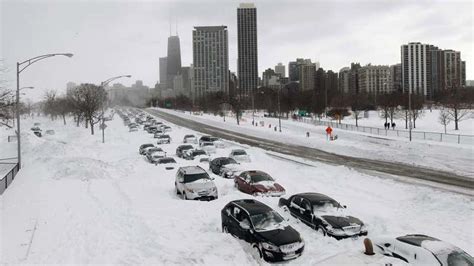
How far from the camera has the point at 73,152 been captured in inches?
1417

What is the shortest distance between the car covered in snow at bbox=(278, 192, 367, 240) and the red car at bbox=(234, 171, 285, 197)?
308cm

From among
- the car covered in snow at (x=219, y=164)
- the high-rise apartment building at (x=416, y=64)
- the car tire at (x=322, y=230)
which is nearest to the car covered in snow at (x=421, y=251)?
the car tire at (x=322, y=230)

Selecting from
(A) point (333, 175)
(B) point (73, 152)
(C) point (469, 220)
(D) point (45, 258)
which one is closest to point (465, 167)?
(A) point (333, 175)

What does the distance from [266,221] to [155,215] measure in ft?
16.5

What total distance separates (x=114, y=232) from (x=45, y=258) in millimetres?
2649

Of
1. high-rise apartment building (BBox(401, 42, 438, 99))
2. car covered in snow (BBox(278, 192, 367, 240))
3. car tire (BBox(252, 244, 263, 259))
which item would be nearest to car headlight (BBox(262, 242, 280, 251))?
car tire (BBox(252, 244, 263, 259))

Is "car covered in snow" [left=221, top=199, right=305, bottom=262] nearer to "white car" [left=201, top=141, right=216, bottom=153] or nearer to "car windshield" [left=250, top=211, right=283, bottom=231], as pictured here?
"car windshield" [left=250, top=211, right=283, bottom=231]

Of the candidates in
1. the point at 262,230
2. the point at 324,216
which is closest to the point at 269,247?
the point at 262,230

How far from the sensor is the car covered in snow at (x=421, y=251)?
10055 millimetres

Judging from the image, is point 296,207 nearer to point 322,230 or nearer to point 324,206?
point 324,206

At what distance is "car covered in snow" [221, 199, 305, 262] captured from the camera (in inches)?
464

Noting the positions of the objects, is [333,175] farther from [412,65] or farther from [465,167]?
[412,65]

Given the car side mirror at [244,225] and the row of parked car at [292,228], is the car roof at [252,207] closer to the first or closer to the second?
the row of parked car at [292,228]

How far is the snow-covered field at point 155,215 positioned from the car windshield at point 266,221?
2.96 feet
